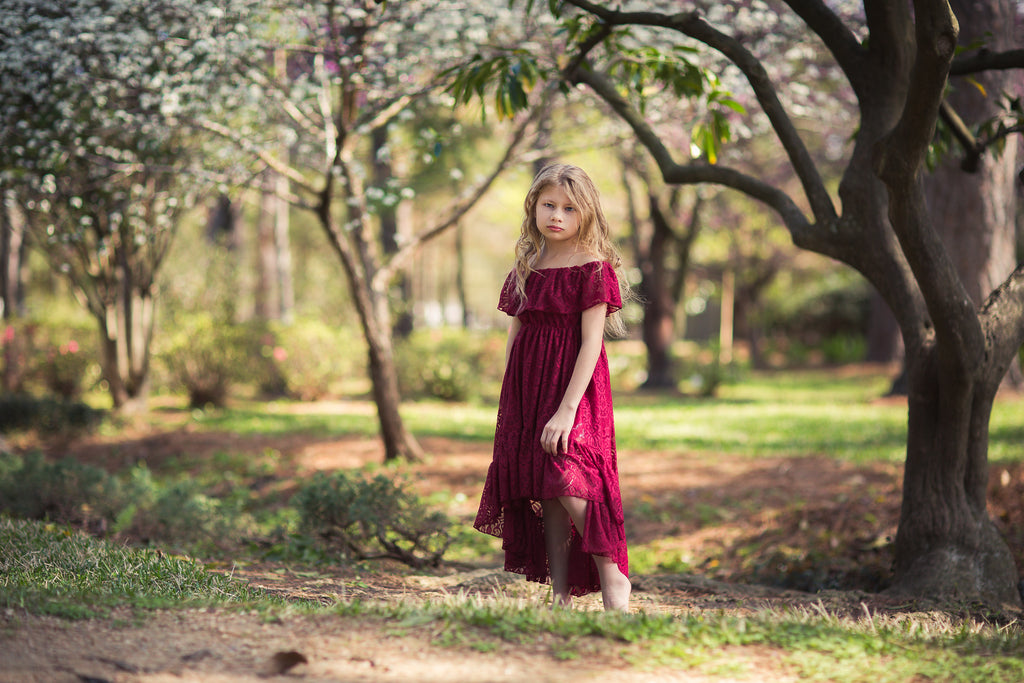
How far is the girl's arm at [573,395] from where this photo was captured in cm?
307

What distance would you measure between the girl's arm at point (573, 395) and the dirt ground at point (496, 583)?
2.26ft

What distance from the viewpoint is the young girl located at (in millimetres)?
3131

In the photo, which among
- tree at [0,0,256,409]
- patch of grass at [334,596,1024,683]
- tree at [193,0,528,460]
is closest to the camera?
patch of grass at [334,596,1024,683]

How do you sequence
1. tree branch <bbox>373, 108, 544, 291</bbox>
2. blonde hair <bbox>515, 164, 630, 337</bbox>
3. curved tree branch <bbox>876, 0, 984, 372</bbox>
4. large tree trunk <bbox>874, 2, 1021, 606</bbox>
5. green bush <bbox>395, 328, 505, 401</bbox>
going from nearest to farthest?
curved tree branch <bbox>876, 0, 984, 372</bbox>
blonde hair <bbox>515, 164, 630, 337</bbox>
large tree trunk <bbox>874, 2, 1021, 606</bbox>
tree branch <bbox>373, 108, 544, 291</bbox>
green bush <bbox>395, 328, 505, 401</bbox>

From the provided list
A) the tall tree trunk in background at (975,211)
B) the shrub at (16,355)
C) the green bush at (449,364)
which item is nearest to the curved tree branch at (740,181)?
the tall tree trunk in background at (975,211)

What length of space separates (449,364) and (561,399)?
33.6 feet

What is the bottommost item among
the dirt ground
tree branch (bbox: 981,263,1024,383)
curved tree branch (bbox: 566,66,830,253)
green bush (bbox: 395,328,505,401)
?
the dirt ground

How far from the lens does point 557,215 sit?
10.7 feet

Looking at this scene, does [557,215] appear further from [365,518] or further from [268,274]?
[268,274]

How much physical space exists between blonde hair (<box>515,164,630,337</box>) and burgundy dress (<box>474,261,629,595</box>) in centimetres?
9

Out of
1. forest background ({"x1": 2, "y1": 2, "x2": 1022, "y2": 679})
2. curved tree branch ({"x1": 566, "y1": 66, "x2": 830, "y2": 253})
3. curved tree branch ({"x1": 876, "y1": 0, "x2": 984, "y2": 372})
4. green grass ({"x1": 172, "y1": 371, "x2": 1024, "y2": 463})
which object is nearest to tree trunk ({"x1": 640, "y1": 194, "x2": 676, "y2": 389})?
forest background ({"x1": 2, "y1": 2, "x2": 1022, "y2": 679})

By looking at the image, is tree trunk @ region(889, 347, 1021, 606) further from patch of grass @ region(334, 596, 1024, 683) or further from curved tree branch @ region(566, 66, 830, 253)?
patch of grass @ region(334, 596, 1024, 683)

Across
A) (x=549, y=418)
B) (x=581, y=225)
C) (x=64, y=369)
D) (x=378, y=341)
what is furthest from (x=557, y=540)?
(x=64, y=369)

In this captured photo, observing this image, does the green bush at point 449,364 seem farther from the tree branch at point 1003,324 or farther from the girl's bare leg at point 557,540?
the girl's bare leg at point 557,540
